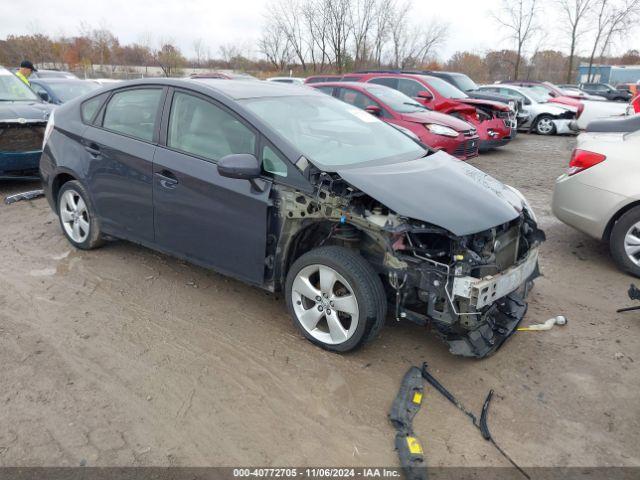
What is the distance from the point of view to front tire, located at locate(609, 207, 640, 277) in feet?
14.9

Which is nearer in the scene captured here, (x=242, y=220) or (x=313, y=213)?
(x=313, y=213)

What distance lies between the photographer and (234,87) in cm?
403

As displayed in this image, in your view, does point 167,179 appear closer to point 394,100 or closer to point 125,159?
point 125,159

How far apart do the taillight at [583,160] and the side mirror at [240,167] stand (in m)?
3.29

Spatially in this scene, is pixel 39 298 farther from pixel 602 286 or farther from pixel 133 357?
pixel 602 286

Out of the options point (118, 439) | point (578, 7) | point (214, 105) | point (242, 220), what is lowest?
point (118, 439)

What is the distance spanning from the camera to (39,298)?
4039 millimetres

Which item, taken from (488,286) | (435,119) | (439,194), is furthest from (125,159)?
(435,119)

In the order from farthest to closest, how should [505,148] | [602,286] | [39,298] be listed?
[505,148] < [602,286] < [39,298]

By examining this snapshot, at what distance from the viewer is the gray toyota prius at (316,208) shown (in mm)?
3039

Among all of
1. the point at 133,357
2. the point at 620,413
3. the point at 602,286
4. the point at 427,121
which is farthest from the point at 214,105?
the point at 427,121

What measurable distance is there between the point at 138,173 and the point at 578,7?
3534cm

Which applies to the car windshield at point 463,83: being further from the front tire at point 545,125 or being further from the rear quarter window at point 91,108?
the rear quarter window at point 91,108

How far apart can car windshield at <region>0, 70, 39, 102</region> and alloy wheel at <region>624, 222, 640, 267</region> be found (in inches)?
334
